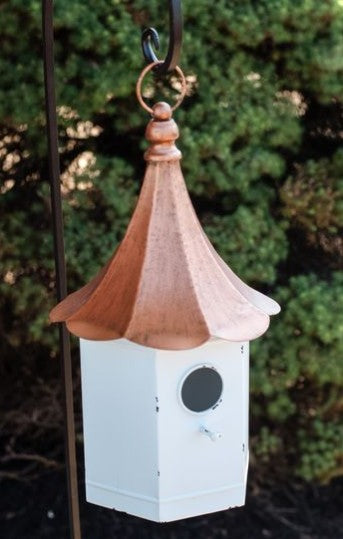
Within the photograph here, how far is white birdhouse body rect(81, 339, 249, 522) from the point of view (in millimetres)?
1396

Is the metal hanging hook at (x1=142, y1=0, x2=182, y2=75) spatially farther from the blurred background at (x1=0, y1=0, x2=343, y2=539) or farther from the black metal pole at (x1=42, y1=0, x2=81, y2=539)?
the blurred background at (x1=0, y1=0, x2=343, y2=539)

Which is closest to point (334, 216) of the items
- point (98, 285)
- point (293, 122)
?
point (293, 122)

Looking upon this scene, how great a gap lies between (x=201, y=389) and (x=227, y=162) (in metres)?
1.16

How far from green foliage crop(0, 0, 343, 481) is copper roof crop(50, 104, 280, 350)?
1.06 m

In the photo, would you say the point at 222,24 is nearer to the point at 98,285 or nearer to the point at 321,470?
the point at 98,285

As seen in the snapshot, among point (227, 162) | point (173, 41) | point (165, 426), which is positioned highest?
point (173, 41)

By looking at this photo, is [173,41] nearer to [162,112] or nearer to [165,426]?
[162,112]

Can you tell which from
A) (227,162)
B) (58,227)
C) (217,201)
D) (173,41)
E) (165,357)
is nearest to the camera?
(173,41)

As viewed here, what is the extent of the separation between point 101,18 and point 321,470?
5.32ft

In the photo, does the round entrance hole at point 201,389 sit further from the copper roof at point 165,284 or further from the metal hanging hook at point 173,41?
the metal hanging hook at point 173,41

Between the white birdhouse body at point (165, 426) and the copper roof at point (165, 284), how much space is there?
14cm

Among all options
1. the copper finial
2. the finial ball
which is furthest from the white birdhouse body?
the finial ball

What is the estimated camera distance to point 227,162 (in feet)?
8.08

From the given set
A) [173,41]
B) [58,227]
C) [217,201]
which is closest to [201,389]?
[58,227]
